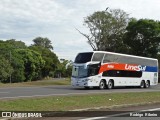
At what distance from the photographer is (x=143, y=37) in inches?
2854

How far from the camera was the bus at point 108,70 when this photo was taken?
35.0m

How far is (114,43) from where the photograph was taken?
252ft

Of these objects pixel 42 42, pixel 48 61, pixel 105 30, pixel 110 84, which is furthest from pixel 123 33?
pixel 42 42

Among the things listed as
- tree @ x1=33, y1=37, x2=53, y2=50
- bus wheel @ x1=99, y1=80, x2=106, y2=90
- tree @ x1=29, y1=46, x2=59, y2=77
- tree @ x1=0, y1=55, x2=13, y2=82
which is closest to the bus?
bus wheel @ x1=99, y1=80, x2=106, y2=90

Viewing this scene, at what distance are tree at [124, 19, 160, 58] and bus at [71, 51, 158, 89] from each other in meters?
28.6

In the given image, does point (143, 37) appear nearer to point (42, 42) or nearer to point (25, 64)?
point (25, 64)

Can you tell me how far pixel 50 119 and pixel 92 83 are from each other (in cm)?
2213

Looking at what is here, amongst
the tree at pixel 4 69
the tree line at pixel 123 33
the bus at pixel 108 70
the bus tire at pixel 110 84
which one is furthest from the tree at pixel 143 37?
the bus tire at pixel 110 84

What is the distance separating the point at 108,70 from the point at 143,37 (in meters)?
37.4

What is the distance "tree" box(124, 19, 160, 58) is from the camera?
233 ft

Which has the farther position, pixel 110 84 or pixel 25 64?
pixel 25 64

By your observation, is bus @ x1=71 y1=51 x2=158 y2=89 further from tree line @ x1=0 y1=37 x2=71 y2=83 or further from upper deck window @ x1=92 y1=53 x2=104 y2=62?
tree line @ x1=0 y1=37 x2=71 y2=83

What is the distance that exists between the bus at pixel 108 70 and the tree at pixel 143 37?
93.8 feet

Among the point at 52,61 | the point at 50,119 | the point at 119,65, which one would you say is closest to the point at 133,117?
the point at 50,119
